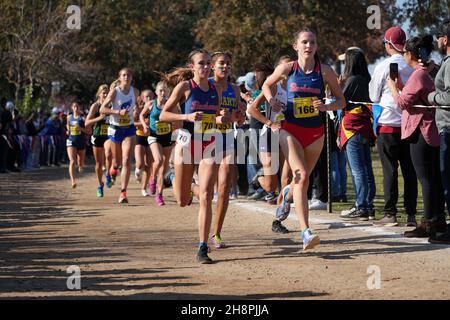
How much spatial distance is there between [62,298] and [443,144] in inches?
180

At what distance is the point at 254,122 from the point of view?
17.5 m

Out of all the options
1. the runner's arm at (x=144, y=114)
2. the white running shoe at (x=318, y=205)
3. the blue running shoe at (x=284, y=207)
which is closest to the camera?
the blue running shoe at (x=284, y=207)

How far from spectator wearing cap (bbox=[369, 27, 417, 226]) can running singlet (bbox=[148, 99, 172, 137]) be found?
6189mm

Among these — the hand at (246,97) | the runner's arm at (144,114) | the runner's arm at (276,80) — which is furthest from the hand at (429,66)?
the runner's arm at (144,114)

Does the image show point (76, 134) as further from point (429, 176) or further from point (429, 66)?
point (429, 176)

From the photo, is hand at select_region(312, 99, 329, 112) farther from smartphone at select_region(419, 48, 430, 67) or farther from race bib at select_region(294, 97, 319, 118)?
smartphone at select_region(419, 48, 430, 67)

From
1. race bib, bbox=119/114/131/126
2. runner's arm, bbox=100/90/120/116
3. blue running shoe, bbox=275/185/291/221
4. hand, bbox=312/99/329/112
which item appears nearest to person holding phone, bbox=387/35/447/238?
hand, bbox=312/99/329/112

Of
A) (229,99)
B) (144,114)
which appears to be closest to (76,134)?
(144,114)

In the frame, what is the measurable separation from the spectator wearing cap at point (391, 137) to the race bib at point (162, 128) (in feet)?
20.2

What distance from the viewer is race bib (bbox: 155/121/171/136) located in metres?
18.0

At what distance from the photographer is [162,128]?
59.4 ft

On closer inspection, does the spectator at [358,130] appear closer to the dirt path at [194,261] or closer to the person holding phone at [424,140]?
the dirt path at [194,261]

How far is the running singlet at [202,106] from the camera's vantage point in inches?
418
